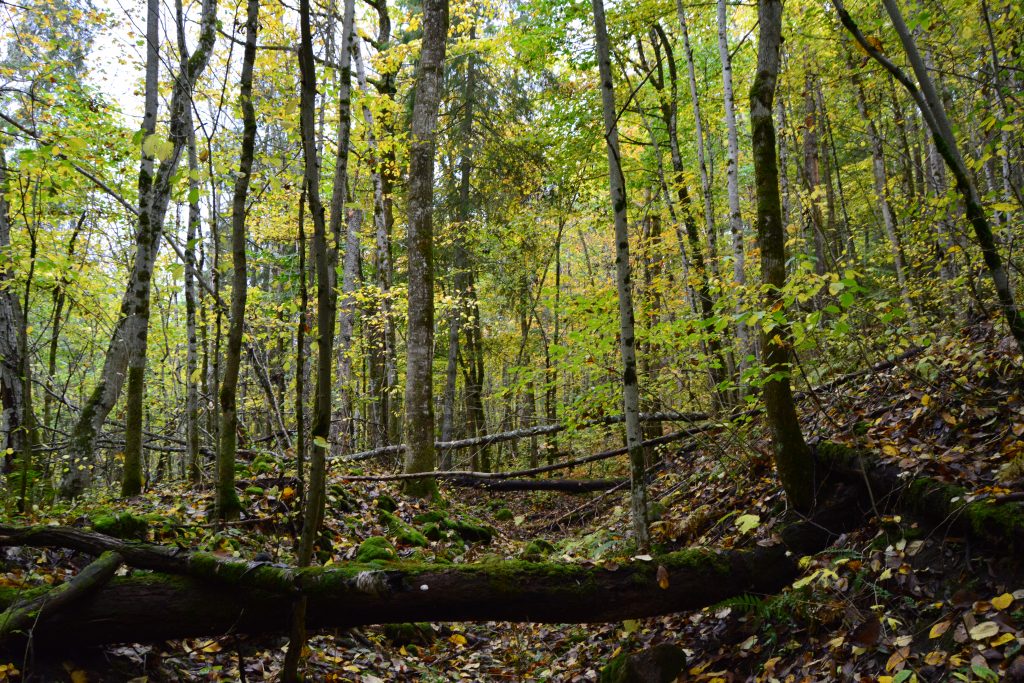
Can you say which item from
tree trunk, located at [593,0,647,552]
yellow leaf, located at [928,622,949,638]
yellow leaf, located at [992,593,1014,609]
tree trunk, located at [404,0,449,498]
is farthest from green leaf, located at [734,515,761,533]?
tree trunk, located at [404,0,449,498]

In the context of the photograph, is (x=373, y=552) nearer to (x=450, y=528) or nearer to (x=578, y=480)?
(x=450, y=528)

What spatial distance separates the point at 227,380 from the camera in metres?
5.21

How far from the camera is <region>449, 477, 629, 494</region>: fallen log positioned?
974cm

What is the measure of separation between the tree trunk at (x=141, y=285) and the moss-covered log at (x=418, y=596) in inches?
153

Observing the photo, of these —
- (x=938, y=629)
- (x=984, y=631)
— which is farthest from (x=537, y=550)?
(x=984, y=631)

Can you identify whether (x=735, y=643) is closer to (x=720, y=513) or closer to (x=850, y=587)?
(x=850, y=587)

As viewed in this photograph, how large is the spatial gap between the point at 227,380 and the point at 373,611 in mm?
2579

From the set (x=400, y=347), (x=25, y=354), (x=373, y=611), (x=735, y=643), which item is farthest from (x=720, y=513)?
(x=400, y=347)

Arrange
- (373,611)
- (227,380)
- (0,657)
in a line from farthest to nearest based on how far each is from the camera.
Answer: (227,380) → (373,611) → (0,657)

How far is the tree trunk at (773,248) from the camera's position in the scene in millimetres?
4617

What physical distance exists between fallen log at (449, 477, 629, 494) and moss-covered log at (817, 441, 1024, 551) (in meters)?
4.35

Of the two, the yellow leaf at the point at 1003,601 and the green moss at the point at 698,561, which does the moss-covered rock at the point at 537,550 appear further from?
the yellow leaf at the point at 1003,601

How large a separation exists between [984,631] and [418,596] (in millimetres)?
3277

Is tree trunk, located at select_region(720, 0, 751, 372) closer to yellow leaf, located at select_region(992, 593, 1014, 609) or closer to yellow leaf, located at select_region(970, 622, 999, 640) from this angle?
yellow leaf, located at select_region(992, 593, 1014, 609)
